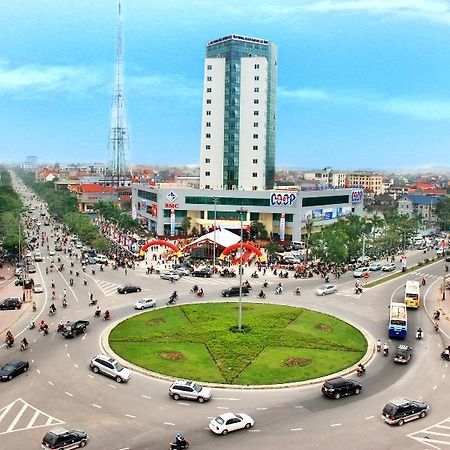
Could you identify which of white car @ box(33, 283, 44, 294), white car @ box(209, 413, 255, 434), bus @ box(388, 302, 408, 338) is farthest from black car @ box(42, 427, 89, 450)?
white car @ box(33, 283, 44, 294)

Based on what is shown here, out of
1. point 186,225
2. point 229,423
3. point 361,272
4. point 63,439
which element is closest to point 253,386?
point 229,423

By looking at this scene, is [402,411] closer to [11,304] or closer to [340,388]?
[340,388]

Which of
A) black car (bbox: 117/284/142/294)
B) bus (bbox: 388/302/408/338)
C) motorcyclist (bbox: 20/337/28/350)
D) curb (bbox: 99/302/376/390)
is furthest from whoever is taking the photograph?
black car (bbox: 117/284/142/294)

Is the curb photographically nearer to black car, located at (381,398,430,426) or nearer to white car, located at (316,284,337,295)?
black car, located at (381,398,430,426)

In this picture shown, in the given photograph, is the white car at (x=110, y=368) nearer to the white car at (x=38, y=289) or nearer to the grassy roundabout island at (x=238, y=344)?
the grassy roundabout island at (x=238, y=344)

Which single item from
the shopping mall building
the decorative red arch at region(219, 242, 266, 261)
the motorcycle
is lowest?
the motorcycle

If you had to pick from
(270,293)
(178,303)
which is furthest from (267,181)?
(178,303)
